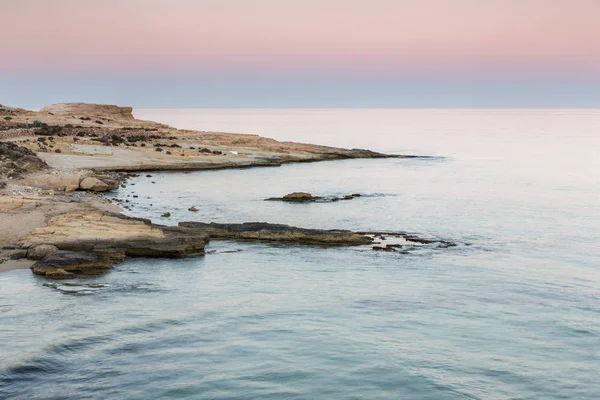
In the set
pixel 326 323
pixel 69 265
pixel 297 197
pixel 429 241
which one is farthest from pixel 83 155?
pixel 326 323

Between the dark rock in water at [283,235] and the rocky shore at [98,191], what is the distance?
50 millimetres

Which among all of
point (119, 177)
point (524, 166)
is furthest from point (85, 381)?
point (524, 166)

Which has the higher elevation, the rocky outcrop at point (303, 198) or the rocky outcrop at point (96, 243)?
the rocky outcrop at point (303, 198)

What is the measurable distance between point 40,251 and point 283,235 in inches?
468

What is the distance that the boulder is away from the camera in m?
27.1

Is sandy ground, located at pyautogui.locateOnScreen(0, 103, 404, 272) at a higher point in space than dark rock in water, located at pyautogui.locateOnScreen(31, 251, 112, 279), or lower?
higher

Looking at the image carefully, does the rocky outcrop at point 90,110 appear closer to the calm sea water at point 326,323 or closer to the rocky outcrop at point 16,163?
the rocky outcrop at point 16,163

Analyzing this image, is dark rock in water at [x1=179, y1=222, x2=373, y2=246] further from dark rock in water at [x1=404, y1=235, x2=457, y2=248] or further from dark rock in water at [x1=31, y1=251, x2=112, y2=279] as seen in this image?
dark rock in water at [x1=31, y1=251, x2=112, y2=279]

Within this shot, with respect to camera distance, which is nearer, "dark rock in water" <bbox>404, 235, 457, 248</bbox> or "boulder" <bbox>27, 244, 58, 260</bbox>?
"boulder" <bbox>27, 244, 58, 260</bbox>

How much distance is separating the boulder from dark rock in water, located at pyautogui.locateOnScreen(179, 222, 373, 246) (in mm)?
7985

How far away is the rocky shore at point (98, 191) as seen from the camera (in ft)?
91.8

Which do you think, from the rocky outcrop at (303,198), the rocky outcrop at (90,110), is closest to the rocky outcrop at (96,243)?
the rocky outcrop at (303,198)

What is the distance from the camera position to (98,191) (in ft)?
159

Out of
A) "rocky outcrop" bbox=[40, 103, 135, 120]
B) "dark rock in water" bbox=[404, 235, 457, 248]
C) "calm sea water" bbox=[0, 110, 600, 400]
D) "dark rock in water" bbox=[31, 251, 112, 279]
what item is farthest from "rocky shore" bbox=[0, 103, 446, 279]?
"rocky outcrop" bbox=[40, 103, 135, 120]
